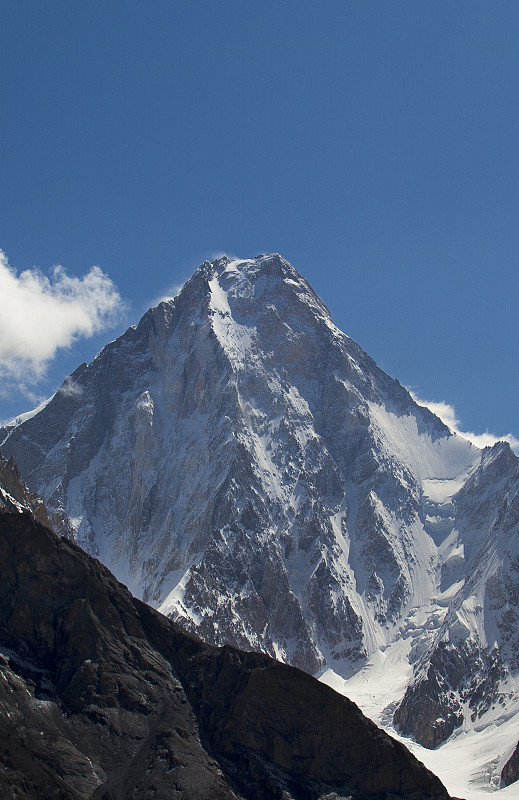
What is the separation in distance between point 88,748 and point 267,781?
12919mm

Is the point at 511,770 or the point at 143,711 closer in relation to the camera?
the point at 143,711

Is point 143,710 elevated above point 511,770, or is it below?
below

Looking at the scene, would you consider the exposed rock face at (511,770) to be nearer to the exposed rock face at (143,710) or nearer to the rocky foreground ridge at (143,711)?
the rocky foreground ridge at (143,711)

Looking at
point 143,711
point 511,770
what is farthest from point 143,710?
point 511,770

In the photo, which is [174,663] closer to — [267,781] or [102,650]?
[102,650]

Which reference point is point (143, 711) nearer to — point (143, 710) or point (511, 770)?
point (143, 710)

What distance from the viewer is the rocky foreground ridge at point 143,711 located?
64.3m

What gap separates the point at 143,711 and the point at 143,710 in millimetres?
82

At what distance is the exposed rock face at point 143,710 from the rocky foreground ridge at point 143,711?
3.7 inches

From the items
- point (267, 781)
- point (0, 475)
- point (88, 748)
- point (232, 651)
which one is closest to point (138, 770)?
point (88, 748)

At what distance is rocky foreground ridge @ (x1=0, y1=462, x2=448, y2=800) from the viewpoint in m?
64.3

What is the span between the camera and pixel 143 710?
69.9 meters

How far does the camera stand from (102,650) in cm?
7144

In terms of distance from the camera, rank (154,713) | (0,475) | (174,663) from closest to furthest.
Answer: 1. (154,713)
2. (174,663)
3. (0,475)
